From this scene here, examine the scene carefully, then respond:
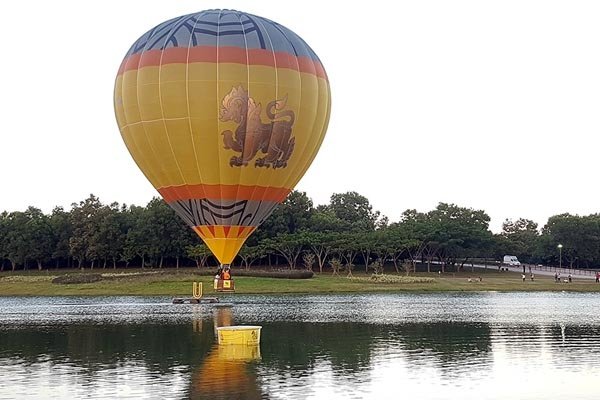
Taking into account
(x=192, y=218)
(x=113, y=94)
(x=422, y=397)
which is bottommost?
(x=422, y=397)

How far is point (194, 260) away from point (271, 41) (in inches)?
2824

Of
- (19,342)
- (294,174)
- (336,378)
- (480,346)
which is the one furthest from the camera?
(294,174)

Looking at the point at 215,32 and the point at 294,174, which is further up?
the point at 215,32

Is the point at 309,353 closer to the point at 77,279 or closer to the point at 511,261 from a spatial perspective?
the point at 77,279

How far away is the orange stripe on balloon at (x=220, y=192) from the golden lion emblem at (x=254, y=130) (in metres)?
1.40

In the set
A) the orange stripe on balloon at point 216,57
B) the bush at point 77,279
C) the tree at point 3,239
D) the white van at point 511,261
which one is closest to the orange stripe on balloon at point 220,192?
the orange stripe on balloon at point 216,57

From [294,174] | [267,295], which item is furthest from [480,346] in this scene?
[267,295]

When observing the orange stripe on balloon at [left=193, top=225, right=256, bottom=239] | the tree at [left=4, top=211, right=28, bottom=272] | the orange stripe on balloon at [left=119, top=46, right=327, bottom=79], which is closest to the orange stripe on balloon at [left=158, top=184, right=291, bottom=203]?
the orange stripe on balloon at [left=193, top=225, right=256, bottom=239]

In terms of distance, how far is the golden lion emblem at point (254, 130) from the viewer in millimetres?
39906

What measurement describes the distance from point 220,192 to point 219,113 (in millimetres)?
4130

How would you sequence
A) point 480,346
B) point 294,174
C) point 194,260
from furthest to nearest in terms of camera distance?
1. point 194,260
2. point 294,174
3. point 480,346

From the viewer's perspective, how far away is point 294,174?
143 feet

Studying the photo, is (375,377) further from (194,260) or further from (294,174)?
(194,260)

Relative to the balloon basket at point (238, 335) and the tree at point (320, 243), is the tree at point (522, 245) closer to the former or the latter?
the tree at point (320, 243)
